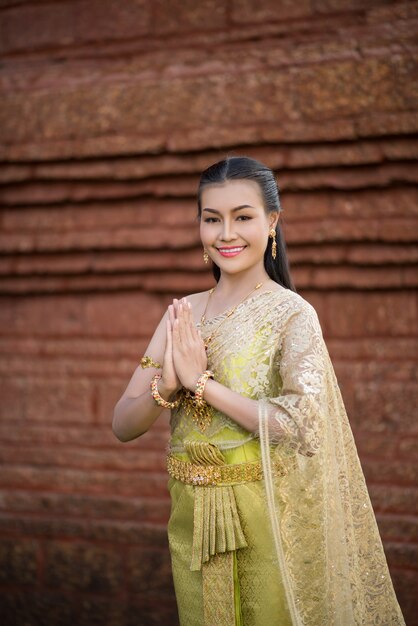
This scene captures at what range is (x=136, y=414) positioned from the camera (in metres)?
2.20

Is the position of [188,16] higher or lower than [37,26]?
lower

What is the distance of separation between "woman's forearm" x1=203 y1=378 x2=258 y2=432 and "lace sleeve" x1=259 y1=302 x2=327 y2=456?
33 millimetres

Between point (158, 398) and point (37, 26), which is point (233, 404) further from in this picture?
point (37, 26)

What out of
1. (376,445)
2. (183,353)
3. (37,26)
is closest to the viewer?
(183,353)

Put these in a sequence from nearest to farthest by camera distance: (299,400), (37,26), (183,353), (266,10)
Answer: (299,400) < (183,353) < (266,10) < (37,26)

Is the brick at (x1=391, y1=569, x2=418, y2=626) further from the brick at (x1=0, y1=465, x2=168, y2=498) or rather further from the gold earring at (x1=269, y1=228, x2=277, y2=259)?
the gold earring at (x1=269, y1=228, x2=277, y2=259)

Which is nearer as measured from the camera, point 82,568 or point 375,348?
point 375,348

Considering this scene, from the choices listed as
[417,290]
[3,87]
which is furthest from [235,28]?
[417,290]

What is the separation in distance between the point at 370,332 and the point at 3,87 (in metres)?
2.25

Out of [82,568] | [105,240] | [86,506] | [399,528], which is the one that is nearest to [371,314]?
[399,528]

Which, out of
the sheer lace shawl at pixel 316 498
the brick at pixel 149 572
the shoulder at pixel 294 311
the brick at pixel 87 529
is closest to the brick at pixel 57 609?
the brick at pixel 149 572

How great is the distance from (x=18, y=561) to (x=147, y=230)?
179 cm

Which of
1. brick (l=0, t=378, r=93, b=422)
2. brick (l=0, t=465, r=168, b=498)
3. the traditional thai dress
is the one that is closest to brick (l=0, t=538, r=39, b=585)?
brick (l=0, t=465, r=168, b=498)

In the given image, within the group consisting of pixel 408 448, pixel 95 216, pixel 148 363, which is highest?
pixel 95 216
